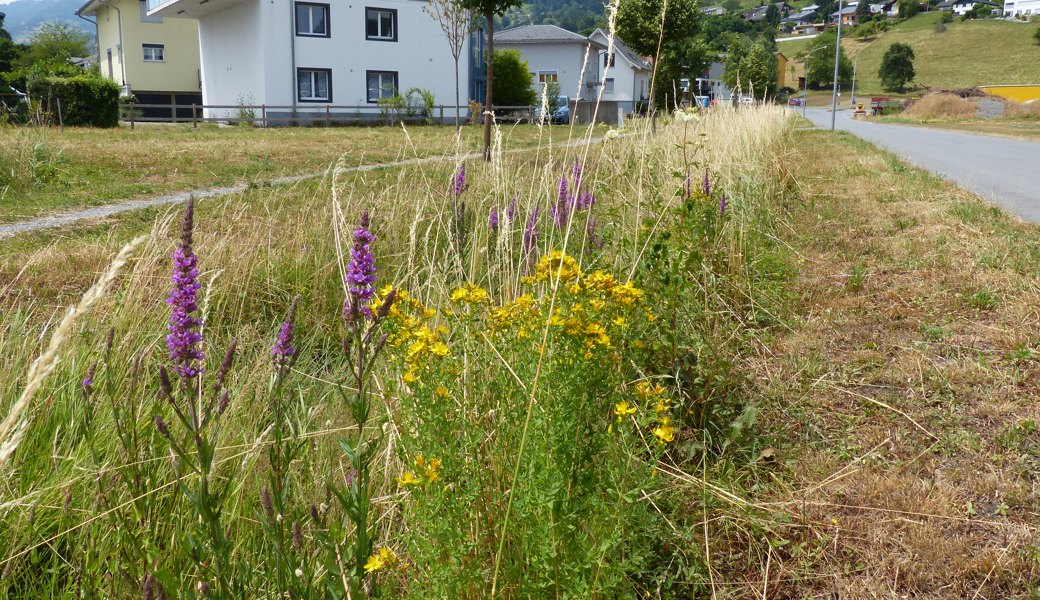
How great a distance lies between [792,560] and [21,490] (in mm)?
2250

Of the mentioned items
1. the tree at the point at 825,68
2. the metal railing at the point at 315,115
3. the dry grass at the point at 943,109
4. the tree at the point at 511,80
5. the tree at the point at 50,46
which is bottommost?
the metal railing at the point at 315,115

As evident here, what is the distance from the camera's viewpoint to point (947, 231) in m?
5.87

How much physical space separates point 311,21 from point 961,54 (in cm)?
9162

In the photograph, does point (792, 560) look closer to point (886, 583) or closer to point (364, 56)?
point (886, 583)

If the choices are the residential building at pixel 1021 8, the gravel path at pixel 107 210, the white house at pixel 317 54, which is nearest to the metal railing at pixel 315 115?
the white house at pixel 317 54

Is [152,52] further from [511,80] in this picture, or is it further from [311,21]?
[511,80]

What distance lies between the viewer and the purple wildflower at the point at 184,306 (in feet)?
4.93

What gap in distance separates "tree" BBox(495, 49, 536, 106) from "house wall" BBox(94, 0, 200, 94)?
1755 cm

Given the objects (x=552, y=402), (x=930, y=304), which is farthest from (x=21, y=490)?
(x=930, y=304)

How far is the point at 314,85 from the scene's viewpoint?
1250 inches


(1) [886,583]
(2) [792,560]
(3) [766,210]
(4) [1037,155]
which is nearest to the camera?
(1) [886,583]

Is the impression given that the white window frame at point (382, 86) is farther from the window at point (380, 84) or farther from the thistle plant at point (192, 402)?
the thistle plant at point (192, 402)

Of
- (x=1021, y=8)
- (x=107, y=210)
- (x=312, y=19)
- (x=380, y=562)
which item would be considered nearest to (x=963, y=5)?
(x=1021, y=8)

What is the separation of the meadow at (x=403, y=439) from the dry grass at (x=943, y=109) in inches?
1670
